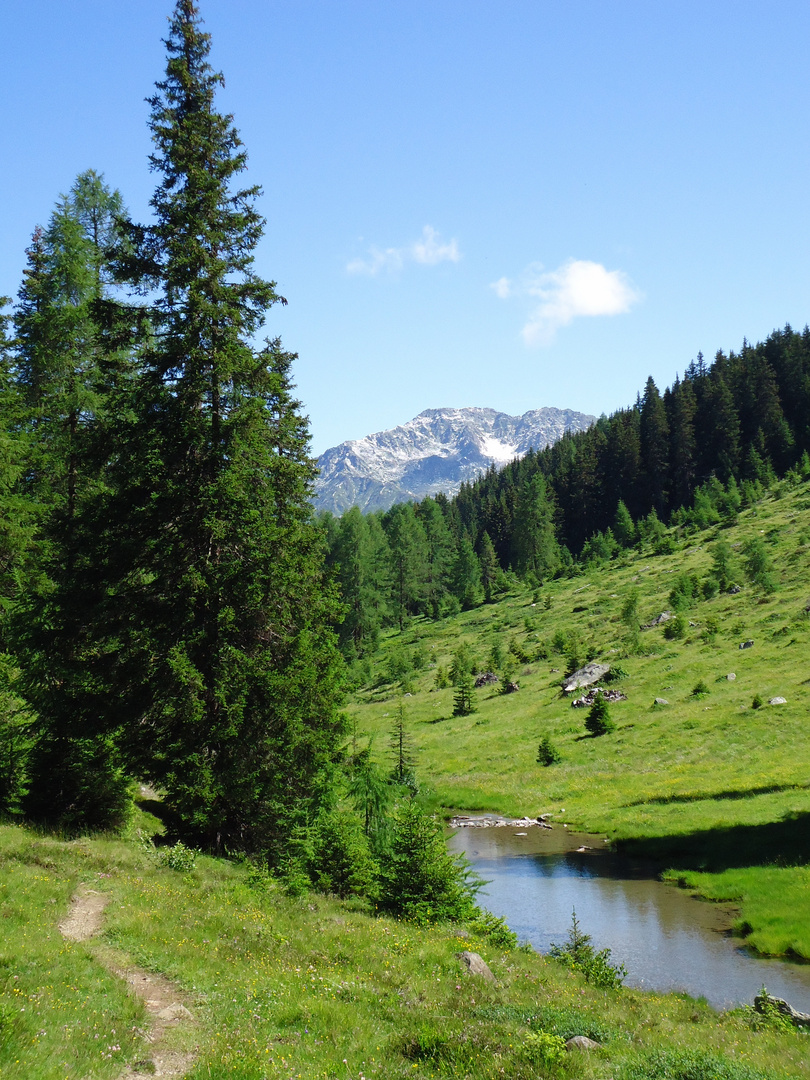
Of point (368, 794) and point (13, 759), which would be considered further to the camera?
point (368, 794)

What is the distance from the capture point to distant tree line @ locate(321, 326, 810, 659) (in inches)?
3880

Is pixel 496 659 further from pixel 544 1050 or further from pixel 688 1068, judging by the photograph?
pixel 544 1050

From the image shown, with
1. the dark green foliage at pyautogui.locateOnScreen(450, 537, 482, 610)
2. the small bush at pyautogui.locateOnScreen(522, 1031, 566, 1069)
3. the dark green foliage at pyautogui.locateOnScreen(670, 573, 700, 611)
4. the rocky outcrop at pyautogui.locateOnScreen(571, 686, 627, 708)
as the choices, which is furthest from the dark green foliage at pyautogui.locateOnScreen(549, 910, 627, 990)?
the dark green foliage at pyautogui.locateOnScreen(450, 537, 482, 610)

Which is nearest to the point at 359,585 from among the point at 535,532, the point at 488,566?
the point at 488,566

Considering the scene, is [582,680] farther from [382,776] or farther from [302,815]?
[302,815]

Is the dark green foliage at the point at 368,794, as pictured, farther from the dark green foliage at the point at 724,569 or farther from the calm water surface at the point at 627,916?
the dark green foliage at the point at 724,569

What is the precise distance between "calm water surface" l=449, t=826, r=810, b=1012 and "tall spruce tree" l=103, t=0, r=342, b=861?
7748 millimetres

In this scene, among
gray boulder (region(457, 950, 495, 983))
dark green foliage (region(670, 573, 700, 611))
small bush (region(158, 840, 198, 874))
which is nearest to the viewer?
gray boulder (region(457, 950, 495, 983))

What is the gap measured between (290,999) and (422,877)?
7.63m

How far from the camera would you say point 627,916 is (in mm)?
22641

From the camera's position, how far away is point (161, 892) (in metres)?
12.8

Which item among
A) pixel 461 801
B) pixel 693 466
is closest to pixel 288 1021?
pixel 461 801

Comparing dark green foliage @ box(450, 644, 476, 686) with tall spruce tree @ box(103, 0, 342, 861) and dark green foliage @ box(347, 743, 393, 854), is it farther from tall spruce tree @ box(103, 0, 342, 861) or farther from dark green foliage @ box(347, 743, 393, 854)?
tall spruce tree @ box(103, 0, 342, 861)

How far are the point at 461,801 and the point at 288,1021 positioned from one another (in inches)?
1363
